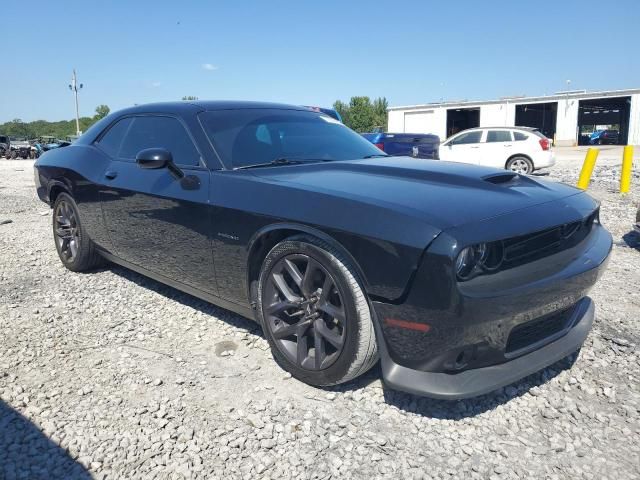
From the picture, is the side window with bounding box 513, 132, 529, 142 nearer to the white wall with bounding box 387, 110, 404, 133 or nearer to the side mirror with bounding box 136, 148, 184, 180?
the side mirror with bounding box 136, 148, 184, 180

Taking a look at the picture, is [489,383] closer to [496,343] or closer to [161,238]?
[496,343]

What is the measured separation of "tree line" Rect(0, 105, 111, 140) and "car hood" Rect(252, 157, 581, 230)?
305ft

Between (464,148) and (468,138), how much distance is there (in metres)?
0.40

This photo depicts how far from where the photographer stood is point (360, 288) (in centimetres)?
219

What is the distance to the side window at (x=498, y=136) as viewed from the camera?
14.1 metres

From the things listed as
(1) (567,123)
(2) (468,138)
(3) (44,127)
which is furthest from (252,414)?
(3) (44,127)

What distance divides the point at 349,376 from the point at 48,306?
8.33 feet

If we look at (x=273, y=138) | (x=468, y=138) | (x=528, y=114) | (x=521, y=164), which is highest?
(x=528, y=114)

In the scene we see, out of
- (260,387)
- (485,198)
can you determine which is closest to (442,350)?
(485,198)

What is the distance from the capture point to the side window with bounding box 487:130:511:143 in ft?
46.1

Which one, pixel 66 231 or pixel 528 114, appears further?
pixel 528 114

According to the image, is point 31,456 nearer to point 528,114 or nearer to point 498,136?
point 498,136

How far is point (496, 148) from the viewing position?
14.1m

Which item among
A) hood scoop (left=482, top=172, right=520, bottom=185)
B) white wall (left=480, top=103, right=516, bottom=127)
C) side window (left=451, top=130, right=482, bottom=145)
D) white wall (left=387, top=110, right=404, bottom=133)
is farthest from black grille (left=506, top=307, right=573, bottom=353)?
white wall (left=387, top=110, right=404, bottom=133)
